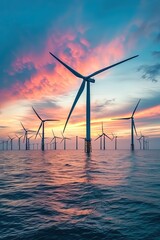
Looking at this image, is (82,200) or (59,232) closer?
(59,232)

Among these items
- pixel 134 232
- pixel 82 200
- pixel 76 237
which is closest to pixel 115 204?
pixel 82 200

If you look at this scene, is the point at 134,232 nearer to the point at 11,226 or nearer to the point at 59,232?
the point at 59,232

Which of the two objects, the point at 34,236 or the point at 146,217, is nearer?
the point at 34,236

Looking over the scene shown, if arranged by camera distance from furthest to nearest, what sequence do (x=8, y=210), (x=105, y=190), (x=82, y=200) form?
(x=105, y=190) < (x=82, y=200) < (x=8, y=210)

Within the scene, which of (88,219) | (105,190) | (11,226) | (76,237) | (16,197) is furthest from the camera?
(105,190)

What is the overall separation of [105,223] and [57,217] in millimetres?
2820

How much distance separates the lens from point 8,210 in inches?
587

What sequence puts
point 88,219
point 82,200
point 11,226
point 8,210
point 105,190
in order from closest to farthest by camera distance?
point 11,226 < point 88,219 < point 8,210 < point 82,200 < point 105,190

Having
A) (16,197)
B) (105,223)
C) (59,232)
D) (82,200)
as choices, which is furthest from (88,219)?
(16,197)

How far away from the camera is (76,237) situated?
33.8ft

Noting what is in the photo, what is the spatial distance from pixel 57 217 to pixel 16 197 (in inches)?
272

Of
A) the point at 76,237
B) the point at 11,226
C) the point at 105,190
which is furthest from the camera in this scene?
the point at 105,190

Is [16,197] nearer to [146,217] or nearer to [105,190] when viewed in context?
[105,190]

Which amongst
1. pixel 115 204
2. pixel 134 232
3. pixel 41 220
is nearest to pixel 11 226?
pixel 41 220
